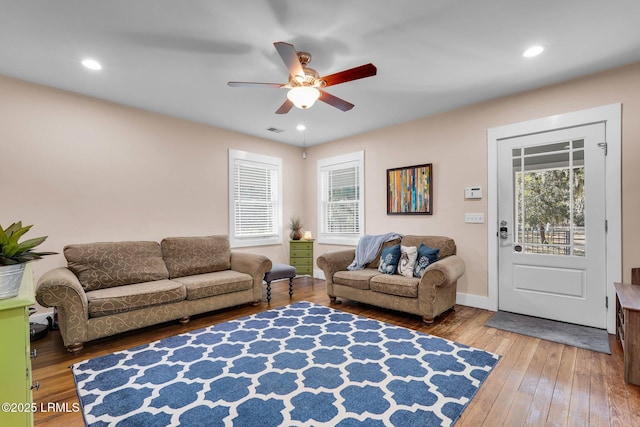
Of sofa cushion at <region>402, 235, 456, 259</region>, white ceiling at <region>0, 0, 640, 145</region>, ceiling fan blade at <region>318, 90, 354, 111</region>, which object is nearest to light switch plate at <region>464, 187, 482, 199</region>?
sofa cushion at <region>402, 235, 456, 259</region>

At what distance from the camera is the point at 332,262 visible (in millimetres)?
4113

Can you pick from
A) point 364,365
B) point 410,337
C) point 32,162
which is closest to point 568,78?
point 410,337

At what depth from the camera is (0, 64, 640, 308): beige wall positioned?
3.01 m

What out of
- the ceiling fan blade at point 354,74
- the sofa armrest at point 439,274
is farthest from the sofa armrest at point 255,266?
the ceiling fan blade at point 354,74

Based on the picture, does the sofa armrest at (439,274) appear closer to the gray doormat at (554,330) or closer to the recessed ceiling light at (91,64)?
the gray doormat at (554,330)

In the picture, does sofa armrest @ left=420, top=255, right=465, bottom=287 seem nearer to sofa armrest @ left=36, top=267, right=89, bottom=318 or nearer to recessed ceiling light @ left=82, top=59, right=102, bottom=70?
sofa armrest @ left=36, top=267, right=89, bottom=318

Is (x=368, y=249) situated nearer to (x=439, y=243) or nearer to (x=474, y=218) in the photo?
(x=439, y=243)

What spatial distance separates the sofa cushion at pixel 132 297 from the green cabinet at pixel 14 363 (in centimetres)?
182

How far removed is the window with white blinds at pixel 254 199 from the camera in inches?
192

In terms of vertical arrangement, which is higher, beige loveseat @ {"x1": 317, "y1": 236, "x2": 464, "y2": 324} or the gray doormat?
beige loveseat @ {"x1": 317, "y1": 236, "x2": 464, "y2": 324}

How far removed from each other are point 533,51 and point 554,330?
2646 millimetres

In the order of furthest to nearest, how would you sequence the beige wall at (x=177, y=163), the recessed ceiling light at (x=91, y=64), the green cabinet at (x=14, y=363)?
1. the beige wall at (x=177, y=163)
2. the recessed ceiling light at (x=91, y=64)
3. the green cabinet at (x=14, y=363)

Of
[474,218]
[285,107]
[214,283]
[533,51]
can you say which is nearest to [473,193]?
[474,218]

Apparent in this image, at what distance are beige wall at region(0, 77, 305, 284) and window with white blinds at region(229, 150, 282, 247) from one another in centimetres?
18
